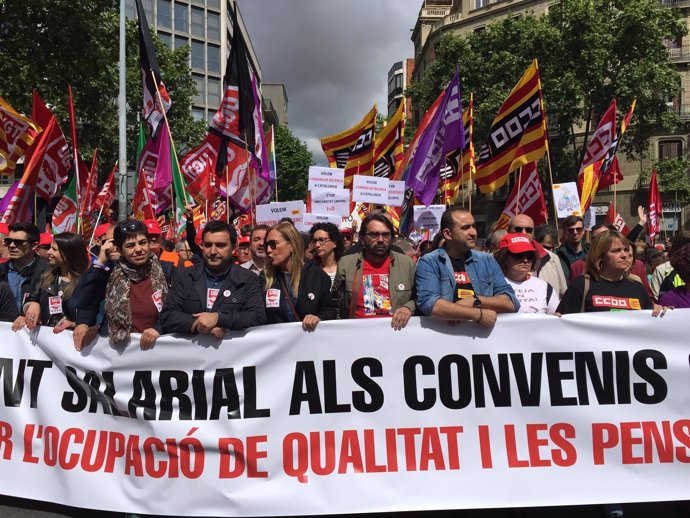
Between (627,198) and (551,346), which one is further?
(627,198)

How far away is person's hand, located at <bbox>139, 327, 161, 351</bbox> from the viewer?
12.6 feet

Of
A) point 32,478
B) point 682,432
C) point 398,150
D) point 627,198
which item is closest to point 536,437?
point 682,432

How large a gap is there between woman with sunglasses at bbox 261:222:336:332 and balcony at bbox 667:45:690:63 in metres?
39.5

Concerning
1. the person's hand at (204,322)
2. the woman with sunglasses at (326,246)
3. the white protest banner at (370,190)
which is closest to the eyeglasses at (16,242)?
the person's hand at (204,322)

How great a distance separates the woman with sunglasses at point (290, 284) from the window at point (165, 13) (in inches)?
2439

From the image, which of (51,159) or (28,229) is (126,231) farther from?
(51,159)

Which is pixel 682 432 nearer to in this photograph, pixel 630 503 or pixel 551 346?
pixel 630 503

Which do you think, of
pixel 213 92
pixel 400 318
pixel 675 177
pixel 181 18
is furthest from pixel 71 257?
pixel 213 92

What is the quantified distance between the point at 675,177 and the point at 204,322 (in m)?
35.6

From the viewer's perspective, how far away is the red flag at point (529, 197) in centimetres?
856

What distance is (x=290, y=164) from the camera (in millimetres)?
58312

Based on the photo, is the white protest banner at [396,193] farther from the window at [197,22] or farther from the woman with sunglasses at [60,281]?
the window at [197,22]

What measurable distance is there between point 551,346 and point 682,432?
899mm

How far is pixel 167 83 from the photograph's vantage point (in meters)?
33.8
